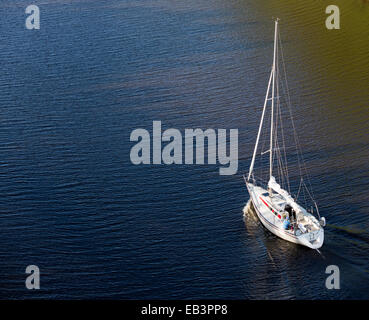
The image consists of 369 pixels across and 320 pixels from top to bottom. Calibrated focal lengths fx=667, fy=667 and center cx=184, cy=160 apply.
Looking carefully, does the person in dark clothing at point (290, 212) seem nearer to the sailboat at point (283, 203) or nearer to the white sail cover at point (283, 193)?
the sailboat at point (283, 203)

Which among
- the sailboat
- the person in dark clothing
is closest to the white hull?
the sailboat

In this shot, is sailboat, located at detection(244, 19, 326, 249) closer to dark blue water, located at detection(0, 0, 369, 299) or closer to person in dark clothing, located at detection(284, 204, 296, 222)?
person in dark clothing, located at detection(284, 204, 296, 222)

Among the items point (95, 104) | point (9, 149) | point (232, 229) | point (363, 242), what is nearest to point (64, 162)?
point (9, 149)

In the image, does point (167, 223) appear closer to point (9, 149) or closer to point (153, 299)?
point (153, 299)

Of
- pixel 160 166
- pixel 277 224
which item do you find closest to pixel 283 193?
pixel 277 224

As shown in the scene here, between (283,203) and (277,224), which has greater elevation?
(283,203)

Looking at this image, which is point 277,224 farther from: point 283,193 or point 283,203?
point 283,193
